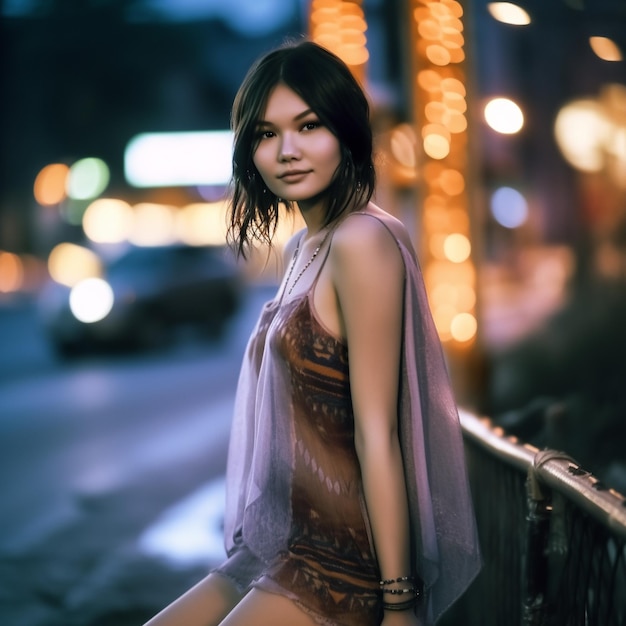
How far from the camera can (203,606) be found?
7.32 feet

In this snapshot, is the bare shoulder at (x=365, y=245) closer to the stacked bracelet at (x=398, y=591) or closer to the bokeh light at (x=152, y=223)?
the stacked bracelet at (x=398, y=591)

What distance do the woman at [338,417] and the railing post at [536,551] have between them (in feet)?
0.92

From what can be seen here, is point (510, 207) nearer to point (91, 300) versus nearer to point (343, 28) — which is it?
point (91, 300)

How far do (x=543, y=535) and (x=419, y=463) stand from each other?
46 cm

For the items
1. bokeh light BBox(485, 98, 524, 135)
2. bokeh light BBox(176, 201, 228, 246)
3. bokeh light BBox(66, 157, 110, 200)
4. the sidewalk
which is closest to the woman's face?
the sidewalk

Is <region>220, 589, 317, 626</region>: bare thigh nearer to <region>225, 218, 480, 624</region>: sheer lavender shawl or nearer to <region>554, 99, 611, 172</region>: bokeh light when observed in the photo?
<region>225, 218, 480, 624</region>: sheer lavender shawl

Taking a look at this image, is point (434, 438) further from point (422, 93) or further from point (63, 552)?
point (63, 552)

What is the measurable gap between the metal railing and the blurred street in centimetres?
221

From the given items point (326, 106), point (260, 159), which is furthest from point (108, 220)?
point (326, 106)

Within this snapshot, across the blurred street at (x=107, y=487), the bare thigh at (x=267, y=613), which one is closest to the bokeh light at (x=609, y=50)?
the bare thigh at (x=267, y=613)

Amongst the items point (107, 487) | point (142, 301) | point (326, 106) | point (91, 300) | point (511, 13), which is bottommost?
point (107, 487)

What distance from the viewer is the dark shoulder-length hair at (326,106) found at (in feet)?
7.30

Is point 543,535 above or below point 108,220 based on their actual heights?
above

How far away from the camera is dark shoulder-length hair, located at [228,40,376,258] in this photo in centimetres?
222
